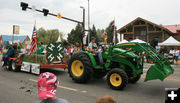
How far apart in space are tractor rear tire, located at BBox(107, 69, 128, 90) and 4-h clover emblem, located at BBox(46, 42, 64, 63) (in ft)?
13.1

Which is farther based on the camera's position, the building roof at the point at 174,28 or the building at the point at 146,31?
the building roof at the point at 174,28

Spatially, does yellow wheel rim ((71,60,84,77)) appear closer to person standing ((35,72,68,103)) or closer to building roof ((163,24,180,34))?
person standing ((35,72,68,103))

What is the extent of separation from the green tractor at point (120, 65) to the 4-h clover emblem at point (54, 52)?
1822 millimetres

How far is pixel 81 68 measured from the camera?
735 cm

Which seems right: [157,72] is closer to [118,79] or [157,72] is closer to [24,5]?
[118,79]

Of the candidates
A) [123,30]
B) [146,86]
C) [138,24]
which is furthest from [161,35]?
[146,86]

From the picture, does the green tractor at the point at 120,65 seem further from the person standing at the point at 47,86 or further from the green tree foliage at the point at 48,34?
the green tree foliage at the point at 48,34

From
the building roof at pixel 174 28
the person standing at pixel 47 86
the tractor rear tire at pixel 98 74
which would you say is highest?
the building roof at pixel 174 28

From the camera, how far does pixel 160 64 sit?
5.45 meters

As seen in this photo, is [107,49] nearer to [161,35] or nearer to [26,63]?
[26,63]

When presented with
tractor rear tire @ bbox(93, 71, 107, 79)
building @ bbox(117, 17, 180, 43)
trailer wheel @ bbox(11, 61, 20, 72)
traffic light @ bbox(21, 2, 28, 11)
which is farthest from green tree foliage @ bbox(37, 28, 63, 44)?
tractor rear tire @ bbox(93, 71, 107, 79)

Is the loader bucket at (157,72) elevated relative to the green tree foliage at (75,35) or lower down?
lower down

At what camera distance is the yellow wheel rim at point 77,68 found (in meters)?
7.32

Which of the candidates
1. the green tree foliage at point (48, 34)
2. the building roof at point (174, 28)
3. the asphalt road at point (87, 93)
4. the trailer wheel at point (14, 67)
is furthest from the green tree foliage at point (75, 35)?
the asphalt road at point (87, 93)
